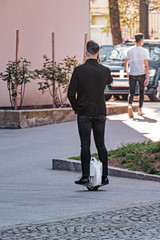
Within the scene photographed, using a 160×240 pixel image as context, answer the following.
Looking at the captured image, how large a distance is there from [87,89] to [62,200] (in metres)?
1.44

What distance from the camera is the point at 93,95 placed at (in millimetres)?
9133

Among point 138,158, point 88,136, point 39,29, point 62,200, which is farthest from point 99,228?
point 39,29

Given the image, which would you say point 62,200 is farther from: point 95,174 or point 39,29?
point 39,29

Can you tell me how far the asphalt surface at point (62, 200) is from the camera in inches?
261

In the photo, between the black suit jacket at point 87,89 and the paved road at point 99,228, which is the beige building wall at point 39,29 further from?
the paved road at point 99,228

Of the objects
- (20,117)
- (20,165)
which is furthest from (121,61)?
(20,165)

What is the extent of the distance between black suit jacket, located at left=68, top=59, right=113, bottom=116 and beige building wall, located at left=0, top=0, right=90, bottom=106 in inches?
387

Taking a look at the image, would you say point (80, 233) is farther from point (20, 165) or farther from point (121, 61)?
point (121, 61)

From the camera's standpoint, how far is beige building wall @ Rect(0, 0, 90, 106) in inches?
755

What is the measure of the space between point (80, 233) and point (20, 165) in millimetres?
5390

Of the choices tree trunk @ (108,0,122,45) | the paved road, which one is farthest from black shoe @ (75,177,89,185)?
tree trunk @ (108,0,122,45)

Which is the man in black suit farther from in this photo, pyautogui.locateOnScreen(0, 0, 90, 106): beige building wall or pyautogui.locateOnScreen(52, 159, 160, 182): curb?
pyautogui.locateOnScreen(0, 0, 90, 106): beige building wall

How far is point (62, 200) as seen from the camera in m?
8.40

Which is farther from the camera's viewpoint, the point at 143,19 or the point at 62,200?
the point at 143,19
